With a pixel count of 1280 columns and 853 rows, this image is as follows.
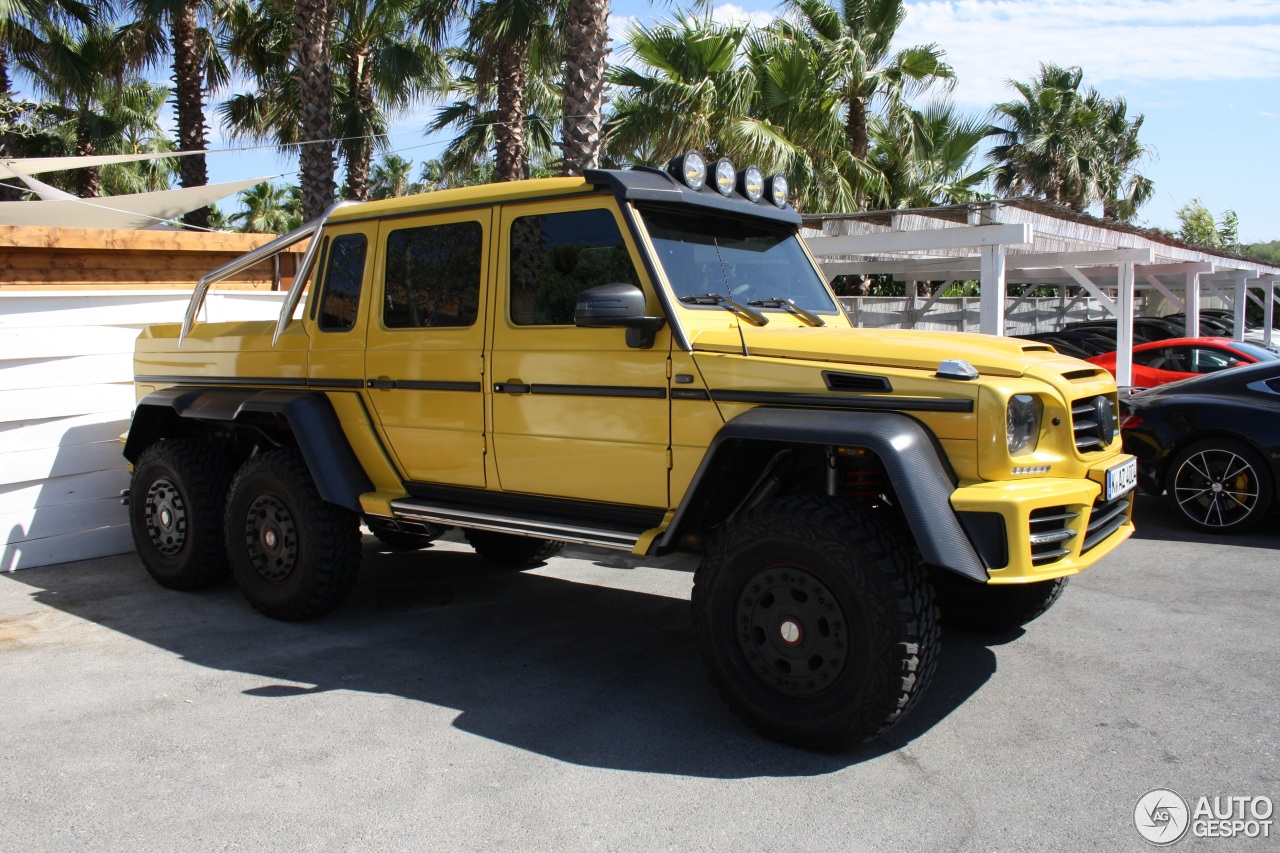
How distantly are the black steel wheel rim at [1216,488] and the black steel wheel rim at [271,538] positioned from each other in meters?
6.31

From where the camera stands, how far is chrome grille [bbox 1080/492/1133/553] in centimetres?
388

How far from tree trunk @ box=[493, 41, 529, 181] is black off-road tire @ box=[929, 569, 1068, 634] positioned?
13.0m

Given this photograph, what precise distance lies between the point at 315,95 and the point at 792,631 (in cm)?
1365

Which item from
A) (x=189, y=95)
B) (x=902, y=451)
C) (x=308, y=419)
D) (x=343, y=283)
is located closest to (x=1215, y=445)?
(x=902, y=451)

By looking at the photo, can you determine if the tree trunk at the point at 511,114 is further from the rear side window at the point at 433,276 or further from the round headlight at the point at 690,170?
the round headlight at the point at 690,170

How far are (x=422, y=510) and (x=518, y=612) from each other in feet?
3.72

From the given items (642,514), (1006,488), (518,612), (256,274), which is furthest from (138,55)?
(1006,488)

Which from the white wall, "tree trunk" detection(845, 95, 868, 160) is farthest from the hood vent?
"tree trunk" detection(845, 95, 868, 160)

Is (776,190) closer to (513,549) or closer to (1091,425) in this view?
(1091,425)

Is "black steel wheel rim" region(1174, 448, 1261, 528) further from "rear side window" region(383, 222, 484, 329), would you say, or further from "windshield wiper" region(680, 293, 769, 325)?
"rear side window" region(383, 222, 484, 329)

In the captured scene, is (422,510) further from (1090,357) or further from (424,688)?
(1090,357)

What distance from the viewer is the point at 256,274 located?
29.1 ft

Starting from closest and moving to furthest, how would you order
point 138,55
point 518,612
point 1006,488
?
point 1006,488
point 518,612
point 138,55

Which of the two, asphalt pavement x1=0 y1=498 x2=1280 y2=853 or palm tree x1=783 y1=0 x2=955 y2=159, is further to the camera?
palm tree x1=783 y1=0 x2=955 y2=159
